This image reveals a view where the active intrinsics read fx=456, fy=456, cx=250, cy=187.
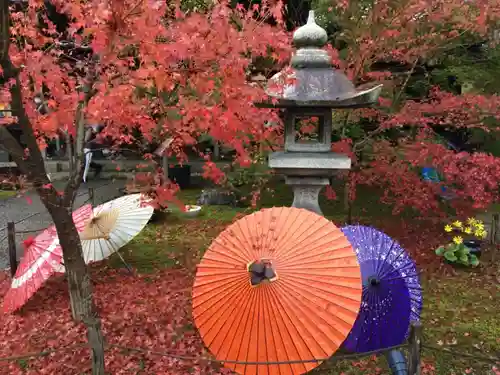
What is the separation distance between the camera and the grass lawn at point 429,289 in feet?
18.4

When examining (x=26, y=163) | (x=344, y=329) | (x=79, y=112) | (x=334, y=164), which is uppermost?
(x=79, y=112)

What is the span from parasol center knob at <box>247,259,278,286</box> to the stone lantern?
9.09ft

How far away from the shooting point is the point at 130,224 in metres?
7.61

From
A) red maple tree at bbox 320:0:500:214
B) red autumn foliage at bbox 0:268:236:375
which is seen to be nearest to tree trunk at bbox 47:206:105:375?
red autumn foliage at bbox 0:268:236:375

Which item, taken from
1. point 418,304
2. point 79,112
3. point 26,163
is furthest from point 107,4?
point 418,304

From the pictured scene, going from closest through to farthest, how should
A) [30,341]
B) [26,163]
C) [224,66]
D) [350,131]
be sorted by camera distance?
[26,163], [224,66], [30,341], [350,131]

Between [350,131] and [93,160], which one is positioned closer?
[350,131]

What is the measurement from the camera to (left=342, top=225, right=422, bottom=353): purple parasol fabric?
503 centimetres

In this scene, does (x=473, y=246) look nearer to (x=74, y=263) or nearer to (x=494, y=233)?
(x=494, y=233)

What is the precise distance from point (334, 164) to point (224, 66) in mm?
2247

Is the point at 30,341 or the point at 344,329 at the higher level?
the point at 344,329

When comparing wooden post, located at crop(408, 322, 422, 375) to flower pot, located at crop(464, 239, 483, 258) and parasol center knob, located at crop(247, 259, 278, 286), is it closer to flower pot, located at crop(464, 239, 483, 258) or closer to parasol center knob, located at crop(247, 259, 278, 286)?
parasol center knob, located at crop(247, 259, 278, 286)

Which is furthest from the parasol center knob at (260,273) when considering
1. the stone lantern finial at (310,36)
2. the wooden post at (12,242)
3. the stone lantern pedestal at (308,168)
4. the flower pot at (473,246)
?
the flower pot at (473,246)

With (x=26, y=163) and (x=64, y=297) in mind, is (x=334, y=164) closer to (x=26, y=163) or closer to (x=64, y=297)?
(x=26, y=163)
